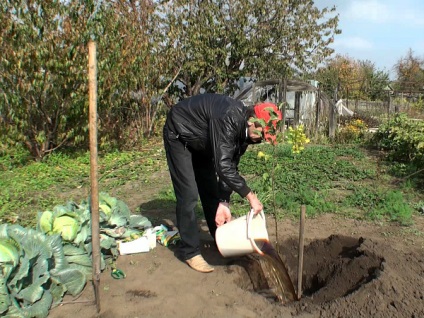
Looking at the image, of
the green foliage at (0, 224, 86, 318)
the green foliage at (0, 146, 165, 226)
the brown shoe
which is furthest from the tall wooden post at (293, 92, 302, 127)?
the green foliage at (0, 224, 86, 318)

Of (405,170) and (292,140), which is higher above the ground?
(292,140)

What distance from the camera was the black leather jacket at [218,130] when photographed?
9.70 ft

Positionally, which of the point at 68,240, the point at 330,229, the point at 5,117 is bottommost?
the point at 330,229

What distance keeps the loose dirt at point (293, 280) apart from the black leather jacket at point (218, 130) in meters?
0.75

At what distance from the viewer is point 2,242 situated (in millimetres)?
2689

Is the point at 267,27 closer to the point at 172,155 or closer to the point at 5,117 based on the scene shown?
the point at 5,117

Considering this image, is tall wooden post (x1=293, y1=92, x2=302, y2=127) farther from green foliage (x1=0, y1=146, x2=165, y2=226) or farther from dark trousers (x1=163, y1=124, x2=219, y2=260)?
dark trousers (x1=163, y1=124, x2=219, y2=260)

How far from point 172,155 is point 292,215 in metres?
2.04

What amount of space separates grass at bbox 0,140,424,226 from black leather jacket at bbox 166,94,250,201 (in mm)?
587

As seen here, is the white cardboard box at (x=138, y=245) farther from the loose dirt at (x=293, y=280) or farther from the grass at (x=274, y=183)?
the grass at (x=274, y=183)

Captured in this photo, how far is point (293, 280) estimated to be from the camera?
358 cm

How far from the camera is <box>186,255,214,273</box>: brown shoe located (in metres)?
3.43

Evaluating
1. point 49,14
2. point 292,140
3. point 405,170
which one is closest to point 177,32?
point 49,14

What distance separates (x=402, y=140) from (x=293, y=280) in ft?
18.9
